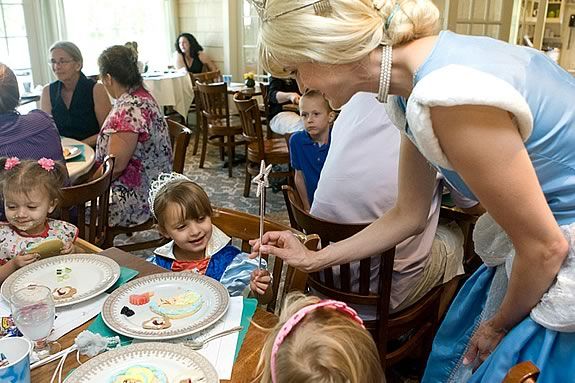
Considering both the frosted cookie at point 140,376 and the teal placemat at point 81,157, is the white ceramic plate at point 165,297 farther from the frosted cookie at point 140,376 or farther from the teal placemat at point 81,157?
the teal placemat at point 81,157

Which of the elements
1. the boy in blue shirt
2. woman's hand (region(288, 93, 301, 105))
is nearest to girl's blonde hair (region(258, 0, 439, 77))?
the boy in blue shirt

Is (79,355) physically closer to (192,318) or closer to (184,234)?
(192,318)

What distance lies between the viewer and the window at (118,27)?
6.41m

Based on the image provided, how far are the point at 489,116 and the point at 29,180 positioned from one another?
4.63 feet

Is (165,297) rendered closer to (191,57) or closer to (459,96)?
(459,96)

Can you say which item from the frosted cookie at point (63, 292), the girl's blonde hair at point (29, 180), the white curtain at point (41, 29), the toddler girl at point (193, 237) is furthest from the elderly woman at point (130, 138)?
the white curtain at point (41, 29)

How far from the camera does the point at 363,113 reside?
1718 millimetres

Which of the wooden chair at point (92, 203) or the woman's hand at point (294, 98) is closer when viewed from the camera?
the wooden chair at point (92, 203)

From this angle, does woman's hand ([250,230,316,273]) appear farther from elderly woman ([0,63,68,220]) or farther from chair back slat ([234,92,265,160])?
chair back slat ([234,92,265,160])

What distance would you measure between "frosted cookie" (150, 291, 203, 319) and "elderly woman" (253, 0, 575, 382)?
53cm

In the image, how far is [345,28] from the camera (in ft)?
2.98

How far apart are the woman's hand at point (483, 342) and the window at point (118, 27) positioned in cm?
618

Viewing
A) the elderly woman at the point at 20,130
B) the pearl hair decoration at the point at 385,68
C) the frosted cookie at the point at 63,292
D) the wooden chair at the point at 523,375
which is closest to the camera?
the wooden chair at the point at 523,375

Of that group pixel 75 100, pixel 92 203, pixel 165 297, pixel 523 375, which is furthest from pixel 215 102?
pixel 523 375
